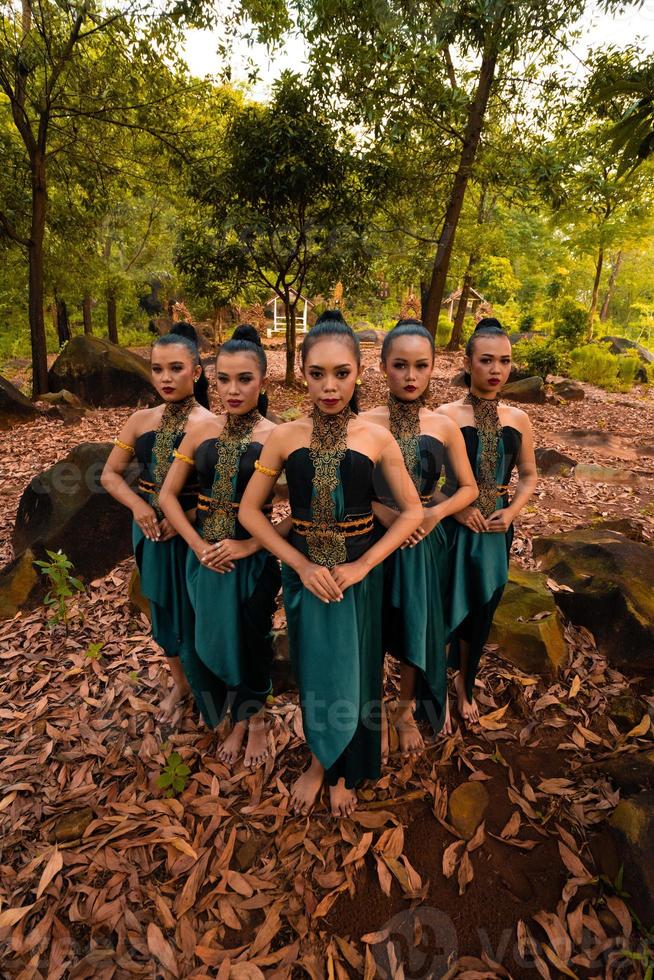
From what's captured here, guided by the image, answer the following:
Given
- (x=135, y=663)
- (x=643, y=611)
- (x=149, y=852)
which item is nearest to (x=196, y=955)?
(x=149, y=852)

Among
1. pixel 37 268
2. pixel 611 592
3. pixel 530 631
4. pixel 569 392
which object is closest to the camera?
pixel 530 631

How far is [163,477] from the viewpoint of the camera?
2.73m

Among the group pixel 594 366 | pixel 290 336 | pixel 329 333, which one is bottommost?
pixel 594 366

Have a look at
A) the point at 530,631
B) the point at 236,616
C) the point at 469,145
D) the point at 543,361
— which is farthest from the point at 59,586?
the point at 543,361

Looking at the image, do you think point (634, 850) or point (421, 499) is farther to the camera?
point (421, 499)

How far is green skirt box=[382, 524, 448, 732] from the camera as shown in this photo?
2.55m

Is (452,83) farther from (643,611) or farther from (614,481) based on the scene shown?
(643,611)

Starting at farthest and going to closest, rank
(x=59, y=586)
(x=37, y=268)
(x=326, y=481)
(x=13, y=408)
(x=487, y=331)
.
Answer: (x=37, y=268) → (x=13, y=408) → (x=59, y=586) → (x=487, y=331) → (x=326, y=481)

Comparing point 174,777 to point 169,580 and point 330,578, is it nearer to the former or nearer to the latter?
point 169,580

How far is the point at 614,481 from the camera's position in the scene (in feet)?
23.1

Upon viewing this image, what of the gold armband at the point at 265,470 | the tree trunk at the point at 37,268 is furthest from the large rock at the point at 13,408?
the gold armband at the point at 265,470

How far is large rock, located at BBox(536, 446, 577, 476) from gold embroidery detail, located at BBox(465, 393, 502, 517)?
5027mm

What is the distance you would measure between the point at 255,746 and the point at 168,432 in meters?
1.92

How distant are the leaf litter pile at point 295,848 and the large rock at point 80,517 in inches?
49.6
